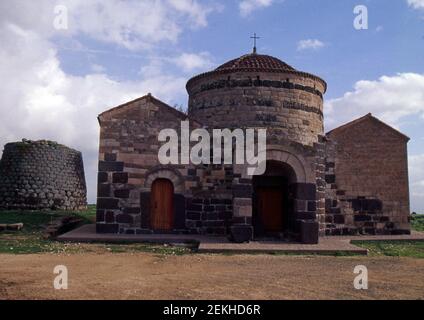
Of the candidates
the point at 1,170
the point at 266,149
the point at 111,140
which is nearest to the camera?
the point at 266,149

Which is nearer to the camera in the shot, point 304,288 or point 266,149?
point 304,288

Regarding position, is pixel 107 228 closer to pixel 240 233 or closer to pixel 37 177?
pixel 240 233

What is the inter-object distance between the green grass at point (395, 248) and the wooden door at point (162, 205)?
262 inches

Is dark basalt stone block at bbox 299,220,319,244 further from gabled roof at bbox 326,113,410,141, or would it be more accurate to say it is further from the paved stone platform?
gabled roof at bbox 326,113,410,141

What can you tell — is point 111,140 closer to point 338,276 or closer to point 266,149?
point 266,149

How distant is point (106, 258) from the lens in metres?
11.4

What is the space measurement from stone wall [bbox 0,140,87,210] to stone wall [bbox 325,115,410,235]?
14.7m

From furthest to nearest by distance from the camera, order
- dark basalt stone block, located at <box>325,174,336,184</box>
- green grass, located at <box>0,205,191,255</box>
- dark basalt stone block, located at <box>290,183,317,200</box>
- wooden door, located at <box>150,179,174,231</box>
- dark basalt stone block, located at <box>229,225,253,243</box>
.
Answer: dark basalt stone block, located at <box>325,174,336,184</box>, wooden door, located at <box>150,179,174,231</box>, dark basalt stone block, located at <box>290,183,317,200</box>, dark basalt stone block, located at <box>229,225,253,243</box>, green grass, located at <box>0,205,191,255</box>

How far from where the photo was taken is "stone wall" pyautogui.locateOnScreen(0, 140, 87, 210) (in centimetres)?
2286

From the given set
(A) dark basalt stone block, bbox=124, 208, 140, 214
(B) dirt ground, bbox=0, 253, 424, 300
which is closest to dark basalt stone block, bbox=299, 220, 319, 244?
(B) dirt ground, bbox=0, 253, 424, 300

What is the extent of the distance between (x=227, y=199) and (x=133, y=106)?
4922mm

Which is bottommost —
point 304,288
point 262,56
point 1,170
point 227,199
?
point 304,288
